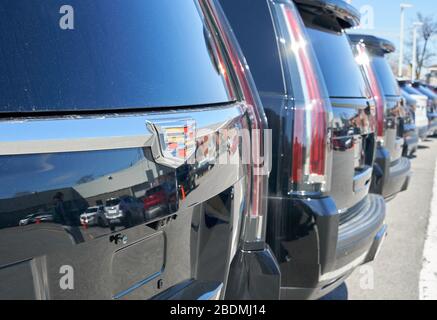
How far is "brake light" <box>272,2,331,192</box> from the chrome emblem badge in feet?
4.36

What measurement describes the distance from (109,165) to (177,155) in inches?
8.8

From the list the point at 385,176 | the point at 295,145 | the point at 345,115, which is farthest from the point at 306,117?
the point at 385,176

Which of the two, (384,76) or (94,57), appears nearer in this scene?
(94,57)

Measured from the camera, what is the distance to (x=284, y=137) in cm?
262

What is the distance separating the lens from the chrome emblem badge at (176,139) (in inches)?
49.7

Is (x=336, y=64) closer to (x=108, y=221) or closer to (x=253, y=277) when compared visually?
(x=253, y=277)

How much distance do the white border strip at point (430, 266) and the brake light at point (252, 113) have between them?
8.57ft

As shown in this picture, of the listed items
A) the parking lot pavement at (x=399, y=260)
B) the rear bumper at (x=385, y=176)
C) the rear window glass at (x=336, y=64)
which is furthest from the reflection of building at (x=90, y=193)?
the rear bumper at (x=385, y=176)

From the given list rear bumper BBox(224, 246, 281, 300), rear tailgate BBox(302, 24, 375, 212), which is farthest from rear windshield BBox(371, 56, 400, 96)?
rear bumper BBox(224, 246, 281, 300)

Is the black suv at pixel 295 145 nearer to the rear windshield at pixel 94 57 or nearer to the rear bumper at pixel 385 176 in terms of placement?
the rear windshield at pixel 94 57

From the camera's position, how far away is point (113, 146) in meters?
1.15

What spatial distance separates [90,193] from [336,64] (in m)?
2.64

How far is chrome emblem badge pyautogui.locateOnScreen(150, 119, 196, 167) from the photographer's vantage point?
1.26 meters

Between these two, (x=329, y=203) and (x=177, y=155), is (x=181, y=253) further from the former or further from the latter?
(x=329, y=203)
